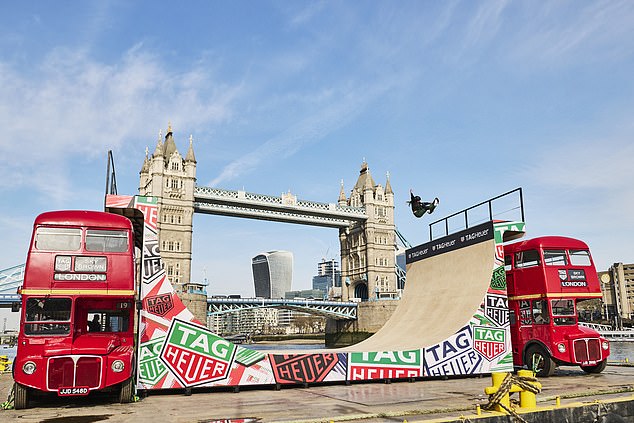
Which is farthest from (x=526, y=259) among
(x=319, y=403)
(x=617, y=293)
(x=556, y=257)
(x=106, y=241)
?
(x=617, y=293)

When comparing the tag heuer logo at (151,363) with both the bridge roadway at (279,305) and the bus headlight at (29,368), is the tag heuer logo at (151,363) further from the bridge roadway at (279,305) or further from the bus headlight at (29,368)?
the bridge roadway at (279,305)

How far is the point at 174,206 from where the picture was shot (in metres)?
91.0

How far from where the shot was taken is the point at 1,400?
14547 millimetres

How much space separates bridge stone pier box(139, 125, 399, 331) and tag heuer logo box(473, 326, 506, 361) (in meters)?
65.4

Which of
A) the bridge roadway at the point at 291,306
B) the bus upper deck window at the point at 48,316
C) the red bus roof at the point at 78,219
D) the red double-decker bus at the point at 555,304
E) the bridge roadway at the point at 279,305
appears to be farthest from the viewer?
the bridge roadway at the point at 291,306

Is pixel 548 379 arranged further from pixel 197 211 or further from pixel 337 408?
pixel 197 211

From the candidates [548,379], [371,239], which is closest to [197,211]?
[371,239]

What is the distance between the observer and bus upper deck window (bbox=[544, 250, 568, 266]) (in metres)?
19.1

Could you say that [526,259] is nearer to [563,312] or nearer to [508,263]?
[508,263]

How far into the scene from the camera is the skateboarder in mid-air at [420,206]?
25.1 metres

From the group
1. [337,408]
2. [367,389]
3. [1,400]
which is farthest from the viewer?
[367,389]

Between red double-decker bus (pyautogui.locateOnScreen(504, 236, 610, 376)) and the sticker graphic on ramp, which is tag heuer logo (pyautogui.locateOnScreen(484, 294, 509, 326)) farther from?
the sticker graphic on ramp

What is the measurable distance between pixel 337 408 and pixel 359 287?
10810 centimetres

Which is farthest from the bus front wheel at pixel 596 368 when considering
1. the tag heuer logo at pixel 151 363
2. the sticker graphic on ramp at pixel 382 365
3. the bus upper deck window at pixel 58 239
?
the bus upper deck window at pixel 58 239
